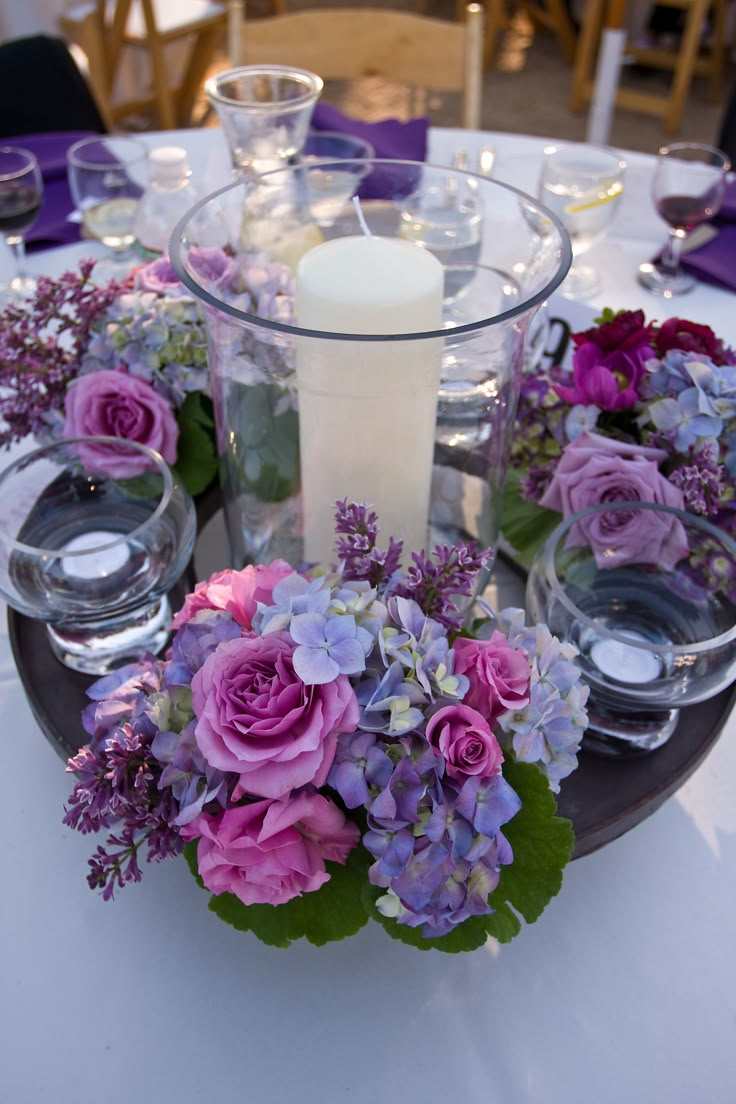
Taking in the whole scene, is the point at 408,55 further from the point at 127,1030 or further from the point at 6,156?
the point at 127,1030

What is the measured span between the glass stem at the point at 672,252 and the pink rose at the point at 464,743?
25.5 inches

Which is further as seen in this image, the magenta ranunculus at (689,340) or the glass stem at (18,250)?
the glass stem at (18,250)

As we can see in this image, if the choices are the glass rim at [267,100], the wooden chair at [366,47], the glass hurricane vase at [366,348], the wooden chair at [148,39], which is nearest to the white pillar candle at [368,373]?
the glass hurricane vase at [366,348]

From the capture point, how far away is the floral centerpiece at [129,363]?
52 cm

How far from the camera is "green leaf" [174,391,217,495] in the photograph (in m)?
0.56

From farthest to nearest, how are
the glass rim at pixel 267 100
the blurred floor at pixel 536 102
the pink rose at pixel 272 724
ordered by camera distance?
the blurred floor at pixel 536 102 < the glass rim at pixel 267 100 < the pink rose at pixel 272 724

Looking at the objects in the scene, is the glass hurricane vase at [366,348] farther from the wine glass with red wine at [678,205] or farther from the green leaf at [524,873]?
the wine glass with red wine at [678,205]

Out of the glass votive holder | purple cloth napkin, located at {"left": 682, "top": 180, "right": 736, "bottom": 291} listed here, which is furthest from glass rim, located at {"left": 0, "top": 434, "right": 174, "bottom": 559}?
purple cloth napkin, located at {"left": 682, "top": 180, "right": 736, "bottom": 291}

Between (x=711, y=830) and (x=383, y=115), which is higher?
(x=711, y=830)

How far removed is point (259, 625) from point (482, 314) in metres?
0.28

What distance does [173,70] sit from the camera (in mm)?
2625

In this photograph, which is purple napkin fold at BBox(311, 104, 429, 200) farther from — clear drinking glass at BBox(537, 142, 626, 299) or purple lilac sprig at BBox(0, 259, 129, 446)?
purple lilac sprig at BBox(0, 259, 129, 446)

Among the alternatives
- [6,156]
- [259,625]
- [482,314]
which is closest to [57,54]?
[6,156]

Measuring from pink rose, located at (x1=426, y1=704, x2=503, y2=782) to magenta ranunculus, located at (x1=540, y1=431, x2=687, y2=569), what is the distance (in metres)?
0.17
